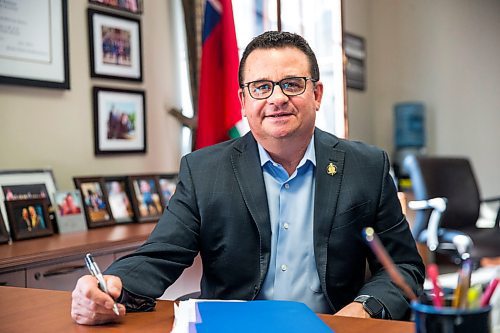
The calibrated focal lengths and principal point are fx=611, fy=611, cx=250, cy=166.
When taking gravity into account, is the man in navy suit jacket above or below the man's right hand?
above

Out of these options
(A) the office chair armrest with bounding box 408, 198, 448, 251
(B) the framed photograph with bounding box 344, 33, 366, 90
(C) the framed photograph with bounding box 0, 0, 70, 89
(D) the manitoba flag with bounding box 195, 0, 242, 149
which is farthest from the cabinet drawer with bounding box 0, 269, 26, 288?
(B) the framed photograph with bounding box 344, 33, 366, 90

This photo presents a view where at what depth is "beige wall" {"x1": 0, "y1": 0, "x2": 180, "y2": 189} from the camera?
2629mm

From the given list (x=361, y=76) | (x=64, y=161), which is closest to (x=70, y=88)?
(x=64, y=161)

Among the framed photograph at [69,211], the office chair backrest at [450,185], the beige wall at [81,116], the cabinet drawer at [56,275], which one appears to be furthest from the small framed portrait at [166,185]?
the office chair backrest at [450,185]

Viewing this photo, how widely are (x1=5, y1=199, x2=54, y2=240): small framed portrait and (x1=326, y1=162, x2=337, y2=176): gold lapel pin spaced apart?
1.33m

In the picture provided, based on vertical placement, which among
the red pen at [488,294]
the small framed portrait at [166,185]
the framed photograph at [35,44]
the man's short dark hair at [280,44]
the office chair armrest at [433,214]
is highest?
the framed photograph at [35,44]

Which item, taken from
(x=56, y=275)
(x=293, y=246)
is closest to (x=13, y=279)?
(x=56, y=275)

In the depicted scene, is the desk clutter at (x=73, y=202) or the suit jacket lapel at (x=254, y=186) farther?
the desk clutter at (x=73, y=202)

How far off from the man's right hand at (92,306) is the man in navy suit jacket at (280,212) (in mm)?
324

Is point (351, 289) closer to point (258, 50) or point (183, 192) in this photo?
point (183, 192)

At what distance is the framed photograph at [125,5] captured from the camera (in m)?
3.03

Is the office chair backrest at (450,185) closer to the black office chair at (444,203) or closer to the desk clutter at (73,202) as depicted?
the black office chair at (444,203)

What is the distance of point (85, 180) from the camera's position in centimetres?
279

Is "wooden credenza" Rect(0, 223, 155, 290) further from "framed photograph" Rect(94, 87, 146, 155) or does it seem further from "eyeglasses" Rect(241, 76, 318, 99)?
"eyeglasses" Rect(241, 76, 318, 99)
